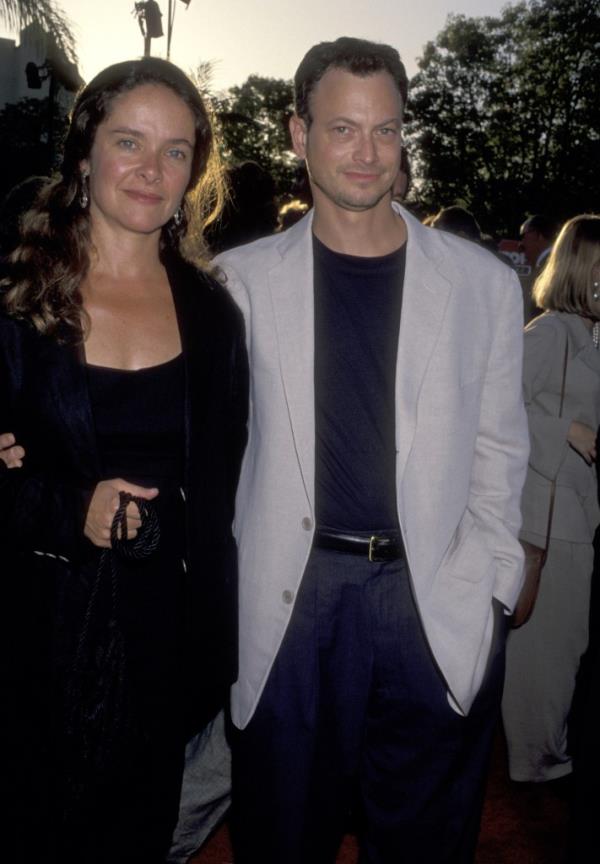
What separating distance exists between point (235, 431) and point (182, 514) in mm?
333

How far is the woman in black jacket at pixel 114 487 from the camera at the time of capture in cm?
220

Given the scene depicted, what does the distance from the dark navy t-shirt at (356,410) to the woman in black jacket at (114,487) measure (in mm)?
243

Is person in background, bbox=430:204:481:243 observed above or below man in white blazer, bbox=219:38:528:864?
above

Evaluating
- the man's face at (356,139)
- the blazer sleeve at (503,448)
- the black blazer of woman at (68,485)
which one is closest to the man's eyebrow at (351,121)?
the man's face at (356,139)

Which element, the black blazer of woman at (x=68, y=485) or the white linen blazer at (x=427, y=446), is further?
the white linen blazer at (x=427, y=446)

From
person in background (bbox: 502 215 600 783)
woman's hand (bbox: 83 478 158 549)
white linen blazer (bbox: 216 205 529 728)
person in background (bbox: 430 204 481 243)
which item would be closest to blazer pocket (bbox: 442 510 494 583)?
white linen blazer (bbox: 216 205 529 728)

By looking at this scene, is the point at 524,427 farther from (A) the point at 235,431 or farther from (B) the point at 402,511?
(A) the point at 235,431

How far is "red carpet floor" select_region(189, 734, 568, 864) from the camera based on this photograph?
3562 mm

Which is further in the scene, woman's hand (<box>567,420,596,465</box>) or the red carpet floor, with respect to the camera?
woman's hand (<box>567,420,596,465</box>)

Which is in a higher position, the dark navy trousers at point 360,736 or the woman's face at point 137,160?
the woman's face at point 137,160

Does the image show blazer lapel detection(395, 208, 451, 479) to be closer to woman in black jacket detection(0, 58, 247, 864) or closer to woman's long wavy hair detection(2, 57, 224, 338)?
woman in black jacket detection(0, 58, 247, 864)

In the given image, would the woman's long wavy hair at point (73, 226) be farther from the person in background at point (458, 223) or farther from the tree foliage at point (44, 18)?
the tree foliage at point (44, 18)

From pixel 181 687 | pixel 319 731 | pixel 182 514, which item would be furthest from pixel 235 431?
pixel 319 731

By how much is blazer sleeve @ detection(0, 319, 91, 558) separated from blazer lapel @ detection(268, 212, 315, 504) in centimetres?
58
